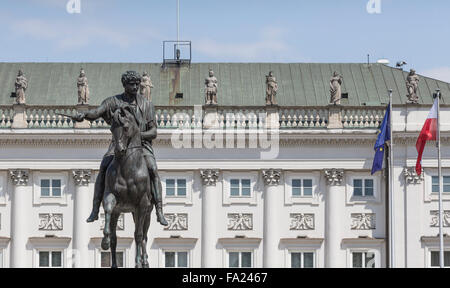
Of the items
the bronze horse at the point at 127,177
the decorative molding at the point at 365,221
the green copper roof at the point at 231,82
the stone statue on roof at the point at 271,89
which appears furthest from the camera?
the green copper roof at the point at 231,82

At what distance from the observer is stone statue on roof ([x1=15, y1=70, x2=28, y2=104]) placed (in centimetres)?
7268

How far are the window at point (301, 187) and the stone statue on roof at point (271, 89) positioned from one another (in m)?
4.03

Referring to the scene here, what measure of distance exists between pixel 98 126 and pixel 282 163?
9.03 m

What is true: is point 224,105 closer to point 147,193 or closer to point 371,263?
point 371,263

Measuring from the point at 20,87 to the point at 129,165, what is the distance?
4127 cm

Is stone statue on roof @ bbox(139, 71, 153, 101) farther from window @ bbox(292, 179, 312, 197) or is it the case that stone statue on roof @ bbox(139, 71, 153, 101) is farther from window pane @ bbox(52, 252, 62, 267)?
window pane @ bbox(52, 252, 62, 267)

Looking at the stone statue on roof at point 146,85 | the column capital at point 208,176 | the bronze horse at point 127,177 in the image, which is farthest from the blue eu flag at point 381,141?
the bronze horse at point 127,177

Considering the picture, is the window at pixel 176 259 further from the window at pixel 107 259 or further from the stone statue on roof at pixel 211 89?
the stone statue on roof at pixel 211 89

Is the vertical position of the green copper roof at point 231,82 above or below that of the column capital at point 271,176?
above

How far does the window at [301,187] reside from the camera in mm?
73250

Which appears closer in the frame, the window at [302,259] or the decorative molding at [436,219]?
the window at [302,259]

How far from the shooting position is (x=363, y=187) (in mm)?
73188

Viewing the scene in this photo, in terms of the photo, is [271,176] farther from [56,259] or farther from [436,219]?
[56,259]
